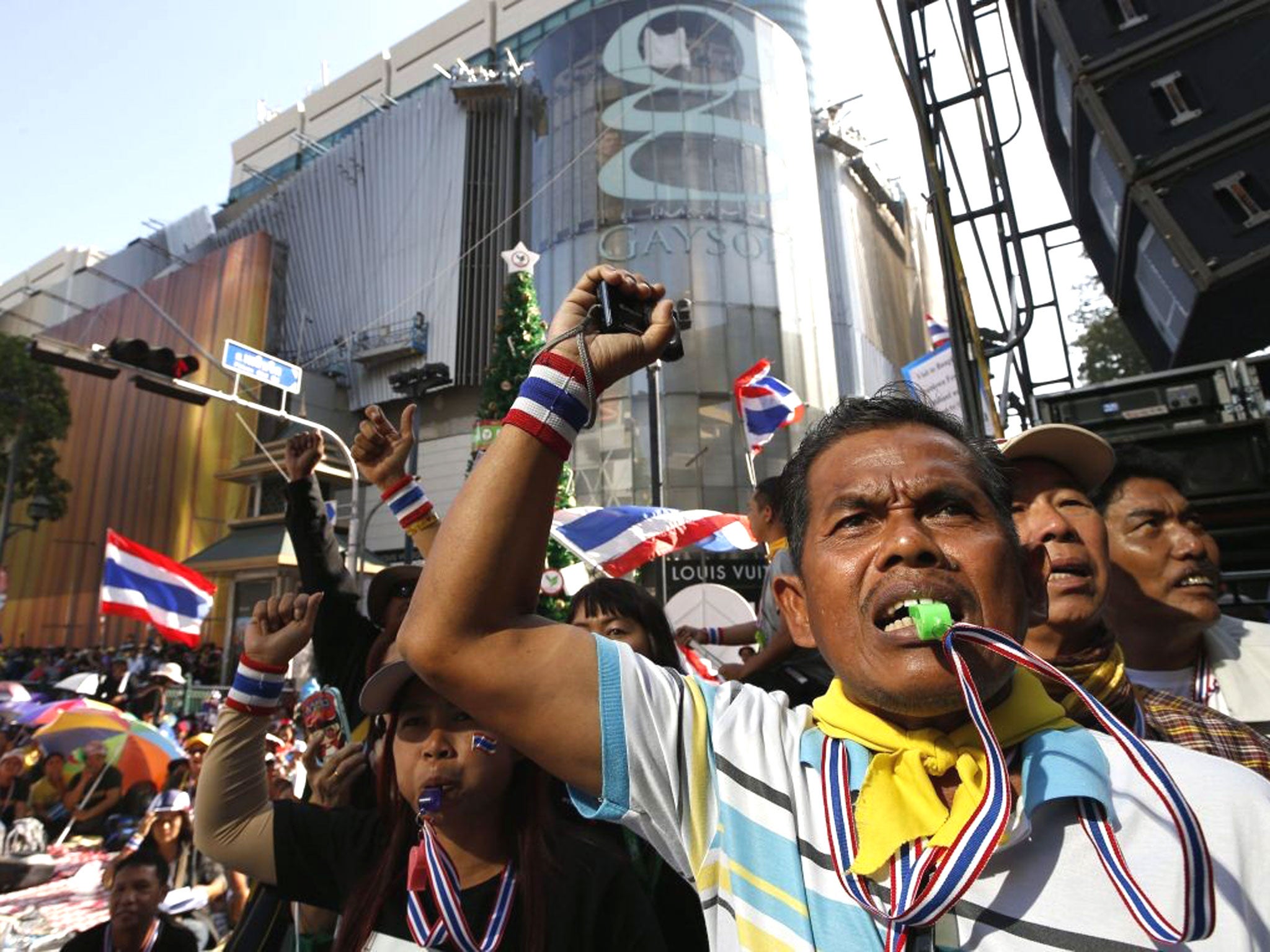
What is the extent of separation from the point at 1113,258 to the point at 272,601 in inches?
420

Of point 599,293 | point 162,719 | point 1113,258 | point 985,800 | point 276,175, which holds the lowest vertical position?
point 162,719

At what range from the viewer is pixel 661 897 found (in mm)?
2342

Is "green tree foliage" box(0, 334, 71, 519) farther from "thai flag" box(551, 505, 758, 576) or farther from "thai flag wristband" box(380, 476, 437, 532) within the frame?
"thai flag wristband" box(380, 476, 437, 532)

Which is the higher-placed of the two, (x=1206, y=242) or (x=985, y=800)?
(x=1206, y=242)

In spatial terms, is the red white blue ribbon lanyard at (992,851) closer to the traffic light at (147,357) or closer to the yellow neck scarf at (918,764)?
the yellow neck scarf at (918,764)

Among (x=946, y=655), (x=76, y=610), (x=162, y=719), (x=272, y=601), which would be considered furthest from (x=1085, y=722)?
(x=76, y=610)

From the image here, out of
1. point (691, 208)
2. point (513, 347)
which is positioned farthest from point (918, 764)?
point (691, 208)

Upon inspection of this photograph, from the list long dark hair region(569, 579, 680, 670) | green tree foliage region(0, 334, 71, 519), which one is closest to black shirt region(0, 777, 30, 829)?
long dark hair region(569, 579, 680, 670)

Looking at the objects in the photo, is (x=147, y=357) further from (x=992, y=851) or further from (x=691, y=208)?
(x=691, y=208)

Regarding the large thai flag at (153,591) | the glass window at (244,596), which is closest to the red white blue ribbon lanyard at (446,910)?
the large thai flag at (153,591)

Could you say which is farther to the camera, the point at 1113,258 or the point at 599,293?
the point at 1113,258

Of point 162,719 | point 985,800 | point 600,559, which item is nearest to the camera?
point 985,800

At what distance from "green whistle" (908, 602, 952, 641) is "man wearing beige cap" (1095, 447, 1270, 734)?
1.85 metres

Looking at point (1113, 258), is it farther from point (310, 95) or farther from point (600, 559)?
point (310, 95)
